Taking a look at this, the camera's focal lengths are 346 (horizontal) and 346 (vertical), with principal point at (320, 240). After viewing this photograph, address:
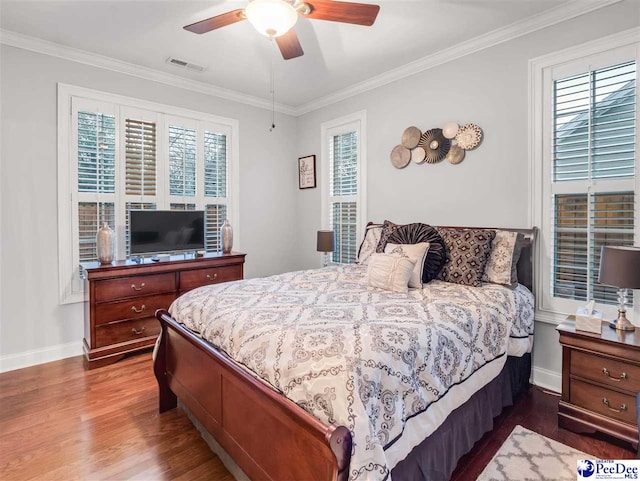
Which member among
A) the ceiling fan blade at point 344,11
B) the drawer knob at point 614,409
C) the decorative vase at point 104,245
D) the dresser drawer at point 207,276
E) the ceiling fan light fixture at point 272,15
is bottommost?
the drawer knob at point 614,409

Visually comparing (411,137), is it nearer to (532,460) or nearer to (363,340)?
(363,340)

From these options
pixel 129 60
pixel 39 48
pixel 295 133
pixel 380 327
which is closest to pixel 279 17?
pixel 380 327

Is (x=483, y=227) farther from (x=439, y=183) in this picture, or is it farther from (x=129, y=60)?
(x=129, y=60)

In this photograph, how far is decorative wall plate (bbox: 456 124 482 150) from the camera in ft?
9.99

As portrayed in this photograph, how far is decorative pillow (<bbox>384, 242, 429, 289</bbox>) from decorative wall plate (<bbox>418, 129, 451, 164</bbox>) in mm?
1078

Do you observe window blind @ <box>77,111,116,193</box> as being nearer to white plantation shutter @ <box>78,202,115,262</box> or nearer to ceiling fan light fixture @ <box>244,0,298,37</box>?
white plantation shutter @ <box>78,202,115,262</box>

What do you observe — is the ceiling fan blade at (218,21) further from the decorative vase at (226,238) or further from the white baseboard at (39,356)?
the white baseboard at (39,356)

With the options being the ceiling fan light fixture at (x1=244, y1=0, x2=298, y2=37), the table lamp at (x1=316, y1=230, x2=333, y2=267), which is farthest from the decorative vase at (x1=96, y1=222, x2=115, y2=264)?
the ceiling fan light fixture at (x1=244, y1=0, x2=298, y2=37)

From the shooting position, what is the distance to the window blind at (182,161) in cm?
388

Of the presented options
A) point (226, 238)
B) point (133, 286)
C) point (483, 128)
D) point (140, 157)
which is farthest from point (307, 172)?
point (133, 286)

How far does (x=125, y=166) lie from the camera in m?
3.56

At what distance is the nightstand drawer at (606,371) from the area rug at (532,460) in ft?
1.43

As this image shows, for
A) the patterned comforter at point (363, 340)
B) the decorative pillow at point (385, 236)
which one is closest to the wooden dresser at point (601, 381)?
the patterned comforter at point (363, 340)

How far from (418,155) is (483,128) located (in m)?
0.64
